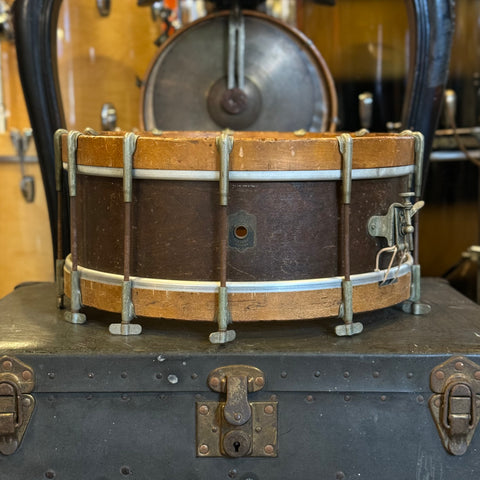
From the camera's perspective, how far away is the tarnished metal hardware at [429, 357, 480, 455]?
4.75 ft

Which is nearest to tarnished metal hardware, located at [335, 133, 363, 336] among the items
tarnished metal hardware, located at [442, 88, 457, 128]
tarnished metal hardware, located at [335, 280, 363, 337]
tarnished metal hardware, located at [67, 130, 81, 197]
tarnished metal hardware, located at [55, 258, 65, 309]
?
tarnished metal hardware, located at [335, 280, 363, 337]

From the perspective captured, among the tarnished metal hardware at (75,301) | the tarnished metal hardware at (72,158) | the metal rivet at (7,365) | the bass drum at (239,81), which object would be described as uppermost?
the bass drum at (239,81)

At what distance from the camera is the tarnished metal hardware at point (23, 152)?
266 cm

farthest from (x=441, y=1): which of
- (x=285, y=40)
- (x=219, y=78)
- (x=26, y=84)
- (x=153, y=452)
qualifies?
(x=153, y=452)

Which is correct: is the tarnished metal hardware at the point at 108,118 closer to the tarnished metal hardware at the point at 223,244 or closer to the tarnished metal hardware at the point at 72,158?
the tarnished metal hardware at the point at 72,158

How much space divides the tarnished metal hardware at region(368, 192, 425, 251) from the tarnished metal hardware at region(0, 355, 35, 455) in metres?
0.74

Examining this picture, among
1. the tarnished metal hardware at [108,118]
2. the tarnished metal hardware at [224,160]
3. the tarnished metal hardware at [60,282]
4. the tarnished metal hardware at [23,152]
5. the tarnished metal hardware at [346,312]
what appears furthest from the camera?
the tarnished metal hardware at [23,152]

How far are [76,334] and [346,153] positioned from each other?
25.6 inches

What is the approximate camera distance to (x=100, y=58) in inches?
111

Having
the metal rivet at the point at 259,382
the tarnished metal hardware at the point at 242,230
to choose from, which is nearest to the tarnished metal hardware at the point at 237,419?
the metal rivet at the point at 259,382

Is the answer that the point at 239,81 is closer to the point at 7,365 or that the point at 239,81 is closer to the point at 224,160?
the point at 224,160

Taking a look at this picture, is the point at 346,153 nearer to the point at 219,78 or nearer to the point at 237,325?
the point at 237,325

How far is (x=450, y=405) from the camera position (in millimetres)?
1450

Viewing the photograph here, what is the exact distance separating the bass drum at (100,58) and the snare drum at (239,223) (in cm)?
131
